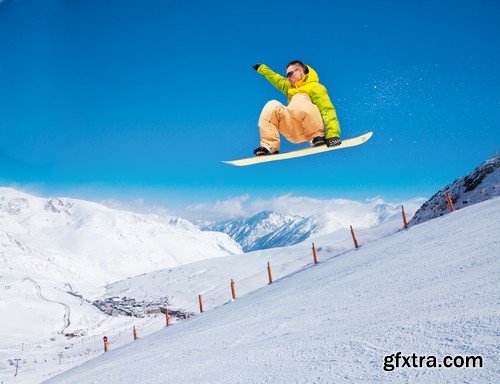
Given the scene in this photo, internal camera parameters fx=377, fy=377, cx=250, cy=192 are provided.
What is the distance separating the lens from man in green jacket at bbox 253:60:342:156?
511cm

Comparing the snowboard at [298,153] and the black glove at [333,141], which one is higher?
the snowboard at [298,153]

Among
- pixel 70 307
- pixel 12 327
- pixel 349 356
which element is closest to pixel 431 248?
pixel 349 356

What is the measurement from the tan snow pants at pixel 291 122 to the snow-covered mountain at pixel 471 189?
57.7 ft

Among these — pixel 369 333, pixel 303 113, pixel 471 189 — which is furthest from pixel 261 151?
pixel 471 189

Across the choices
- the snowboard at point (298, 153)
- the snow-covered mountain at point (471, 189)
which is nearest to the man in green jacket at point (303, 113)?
the snowboard at point (298, 153)

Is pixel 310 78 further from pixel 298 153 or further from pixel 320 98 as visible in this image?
pixel 298 153

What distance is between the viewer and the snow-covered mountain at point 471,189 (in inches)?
800

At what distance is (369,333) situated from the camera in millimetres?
3609

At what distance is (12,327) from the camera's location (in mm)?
46906

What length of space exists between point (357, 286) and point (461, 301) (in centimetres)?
304

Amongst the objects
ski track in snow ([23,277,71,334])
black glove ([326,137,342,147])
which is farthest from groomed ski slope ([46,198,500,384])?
ski track in snow ([23,277,71,334])

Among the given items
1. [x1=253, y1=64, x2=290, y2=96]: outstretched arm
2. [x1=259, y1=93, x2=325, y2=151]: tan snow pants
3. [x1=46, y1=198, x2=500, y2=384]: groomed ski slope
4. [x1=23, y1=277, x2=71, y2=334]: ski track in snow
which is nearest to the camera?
[x1=46, y1=198, x2=500, y2=384]: groomed ski slope

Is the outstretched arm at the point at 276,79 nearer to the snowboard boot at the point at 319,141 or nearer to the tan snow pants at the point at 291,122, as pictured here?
the tan snow pants at the point at 291,122

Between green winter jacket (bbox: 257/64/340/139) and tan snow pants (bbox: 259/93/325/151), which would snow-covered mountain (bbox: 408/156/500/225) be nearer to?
green winter jacket (bbox: 257/64/340/139)
